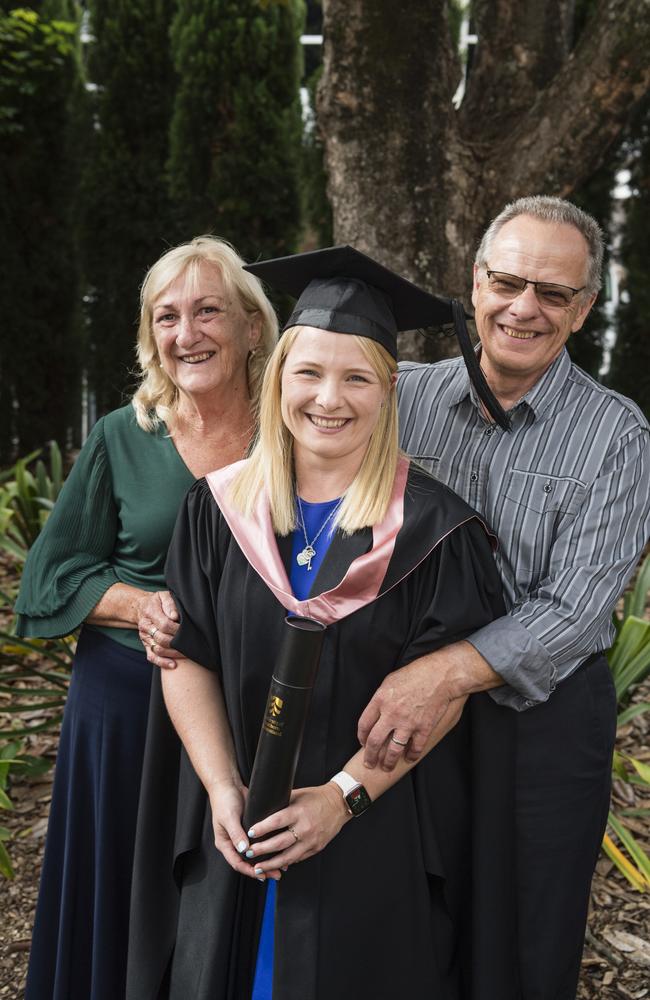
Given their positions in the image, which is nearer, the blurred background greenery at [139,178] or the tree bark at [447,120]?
the tree bark at [447,120]

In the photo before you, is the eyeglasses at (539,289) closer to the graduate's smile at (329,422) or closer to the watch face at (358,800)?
the graduate's smile at (329,422)

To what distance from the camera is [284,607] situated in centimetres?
176

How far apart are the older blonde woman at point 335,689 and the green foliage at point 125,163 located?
16.6 ft

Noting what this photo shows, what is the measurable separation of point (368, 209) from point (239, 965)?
2517 mm

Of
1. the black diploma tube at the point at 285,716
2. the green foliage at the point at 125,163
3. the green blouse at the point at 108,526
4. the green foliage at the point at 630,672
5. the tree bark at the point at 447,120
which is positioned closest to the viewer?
the black diploma tube at the point at 285,716

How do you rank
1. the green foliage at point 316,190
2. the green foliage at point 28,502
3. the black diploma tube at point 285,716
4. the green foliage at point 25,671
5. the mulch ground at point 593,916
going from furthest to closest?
the green foliage at point 316,190 < the green foliage at point 28,502 < the green foliage at point 25,671 < the mulch ground at point 593,916 < the black diploma tube at point 285,716

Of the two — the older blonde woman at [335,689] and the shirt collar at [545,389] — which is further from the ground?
the shirt collar at [545,389]

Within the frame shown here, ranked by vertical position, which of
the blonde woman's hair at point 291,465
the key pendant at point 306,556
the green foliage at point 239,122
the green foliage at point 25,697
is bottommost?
the green foliage at point 25,697

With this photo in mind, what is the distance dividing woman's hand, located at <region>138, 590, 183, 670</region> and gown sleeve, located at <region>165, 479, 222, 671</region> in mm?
25

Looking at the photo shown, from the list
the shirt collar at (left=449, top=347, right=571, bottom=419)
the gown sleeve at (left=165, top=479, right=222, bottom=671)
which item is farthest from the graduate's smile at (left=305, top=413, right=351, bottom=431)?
the shirt collar at (left=449, top=347, right=571, bottom=419)

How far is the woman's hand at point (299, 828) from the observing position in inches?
65.4

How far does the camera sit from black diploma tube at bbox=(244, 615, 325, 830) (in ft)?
4.94

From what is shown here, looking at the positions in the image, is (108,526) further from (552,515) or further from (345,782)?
(552,515)

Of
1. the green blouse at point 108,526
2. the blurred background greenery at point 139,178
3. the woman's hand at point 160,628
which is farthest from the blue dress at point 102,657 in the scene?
the blurred background greenery at point 139,178
